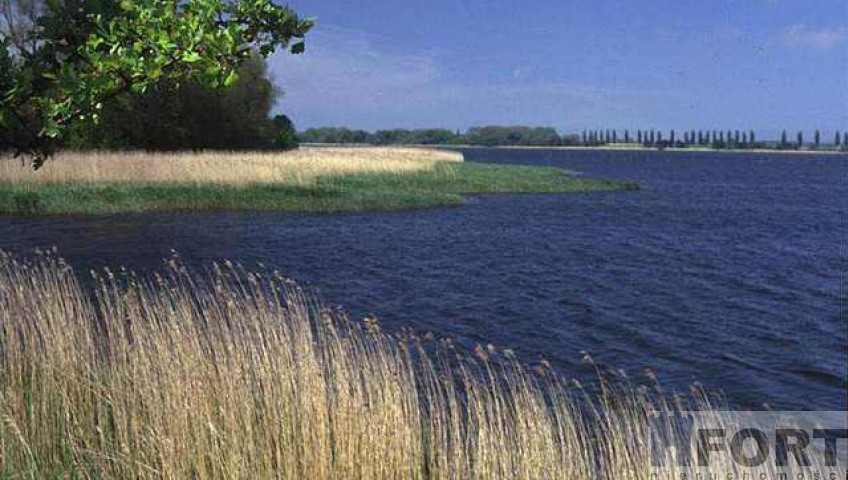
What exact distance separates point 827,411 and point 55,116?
39.3 feet

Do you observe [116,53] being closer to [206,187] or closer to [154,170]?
[206,187]

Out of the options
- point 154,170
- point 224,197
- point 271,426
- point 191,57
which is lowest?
point 271,426

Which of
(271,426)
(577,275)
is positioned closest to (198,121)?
(577,275)

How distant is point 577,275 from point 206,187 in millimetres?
23467

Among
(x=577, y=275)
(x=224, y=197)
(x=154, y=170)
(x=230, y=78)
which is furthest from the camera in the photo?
(x=154, y=170)

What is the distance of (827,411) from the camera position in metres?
12.1

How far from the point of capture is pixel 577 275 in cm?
2378

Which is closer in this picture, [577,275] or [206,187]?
[577,275]

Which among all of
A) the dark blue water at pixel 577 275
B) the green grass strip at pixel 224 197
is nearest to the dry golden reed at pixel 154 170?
the green grass strip at pixel 224 197

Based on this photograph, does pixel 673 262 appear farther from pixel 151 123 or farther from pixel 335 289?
pixel 151 123

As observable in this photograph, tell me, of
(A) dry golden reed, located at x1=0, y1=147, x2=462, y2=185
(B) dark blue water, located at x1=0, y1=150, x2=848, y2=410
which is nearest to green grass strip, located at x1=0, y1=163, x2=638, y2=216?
(A) dry golden reed, located at x1=0, y1=147, x2=462, y2=185

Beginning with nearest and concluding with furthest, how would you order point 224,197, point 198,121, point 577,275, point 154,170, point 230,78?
point 230,78
point 577,275
point 224,197
point 154,170
point 198,121

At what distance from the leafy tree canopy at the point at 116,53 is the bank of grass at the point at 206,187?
28.9 m

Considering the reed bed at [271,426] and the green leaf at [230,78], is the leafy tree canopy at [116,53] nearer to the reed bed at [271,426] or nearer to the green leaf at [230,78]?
the green leaf at [230,78]
